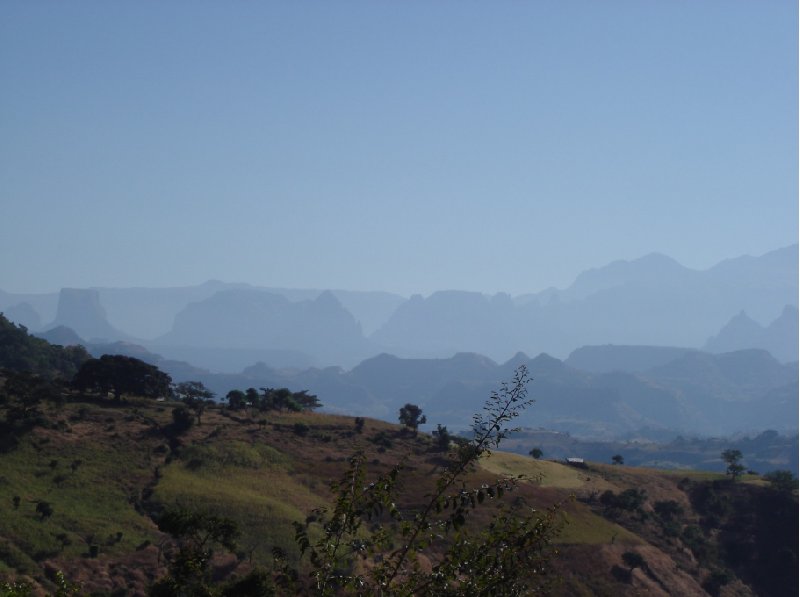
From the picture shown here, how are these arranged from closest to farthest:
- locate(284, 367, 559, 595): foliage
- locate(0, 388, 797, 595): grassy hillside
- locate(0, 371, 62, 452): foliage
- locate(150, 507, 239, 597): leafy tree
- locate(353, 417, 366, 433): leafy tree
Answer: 1. locate(284, 367, 559, 595): foliage
2. locate(150, 507, 239, 597): leafy tree
3. locate(0, 388, 797, 595): grassy hillside
4. locate(0, 371, 62, 452): foliage
5. locate(353, 417, 366, 433): leafy tree

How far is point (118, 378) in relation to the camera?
11400cm

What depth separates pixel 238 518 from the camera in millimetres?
75375

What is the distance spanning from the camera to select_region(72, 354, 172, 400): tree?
112375mm

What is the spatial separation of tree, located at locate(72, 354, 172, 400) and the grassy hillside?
2866 mm

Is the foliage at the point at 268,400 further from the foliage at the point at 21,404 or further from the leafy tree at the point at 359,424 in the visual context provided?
the foliage at the point at 21,404

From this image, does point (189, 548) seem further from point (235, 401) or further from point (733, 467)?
point (733, 467)

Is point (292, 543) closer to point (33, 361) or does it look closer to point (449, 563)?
point (449, 563)

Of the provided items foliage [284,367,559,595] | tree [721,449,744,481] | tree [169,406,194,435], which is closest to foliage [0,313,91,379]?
tree [169,406,194,435]

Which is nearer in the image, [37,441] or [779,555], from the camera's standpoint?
[37,441]

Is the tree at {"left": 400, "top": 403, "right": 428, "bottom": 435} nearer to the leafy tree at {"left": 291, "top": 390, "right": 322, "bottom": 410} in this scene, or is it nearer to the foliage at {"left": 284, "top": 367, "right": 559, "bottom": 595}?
the leafy tree at {"left": 291, "top": 390, "right": 322, "bottom": 410}

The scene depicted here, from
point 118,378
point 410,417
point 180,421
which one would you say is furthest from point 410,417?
point 118,378

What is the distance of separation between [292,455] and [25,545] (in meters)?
42.0

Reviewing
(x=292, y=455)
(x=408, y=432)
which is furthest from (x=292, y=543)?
(x=408, y=432)

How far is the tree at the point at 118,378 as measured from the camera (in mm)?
112375
